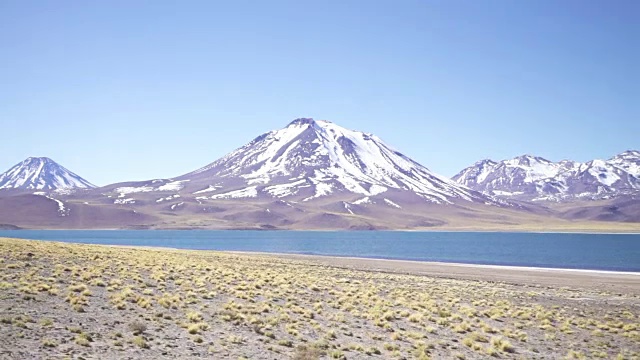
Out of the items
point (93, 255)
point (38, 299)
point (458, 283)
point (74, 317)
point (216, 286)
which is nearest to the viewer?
point (74, 317)

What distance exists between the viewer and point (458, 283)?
46.8 meters

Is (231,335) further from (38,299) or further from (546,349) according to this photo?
(546,349)

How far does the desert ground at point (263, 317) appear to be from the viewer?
18781 mm

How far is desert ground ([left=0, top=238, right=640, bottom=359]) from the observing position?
1878 centimetres

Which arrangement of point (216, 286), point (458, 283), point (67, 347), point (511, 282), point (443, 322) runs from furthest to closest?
1. point (511, 282)
2. point (458, 283)
3. point (216, 286)
4. point (443, 322)
5. point (67, 347)

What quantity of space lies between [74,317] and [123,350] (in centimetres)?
432

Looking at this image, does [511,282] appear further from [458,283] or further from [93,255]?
[93,255]

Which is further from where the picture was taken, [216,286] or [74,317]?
[216,286]

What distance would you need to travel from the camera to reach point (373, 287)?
1529 inches

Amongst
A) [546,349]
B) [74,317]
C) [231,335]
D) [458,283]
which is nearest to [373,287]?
[458,283]

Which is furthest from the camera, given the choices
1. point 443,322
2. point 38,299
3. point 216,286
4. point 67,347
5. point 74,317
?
point 216,286

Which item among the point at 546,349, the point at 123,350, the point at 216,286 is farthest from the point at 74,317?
the point at 546,349

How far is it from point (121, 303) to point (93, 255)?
56.4 ft

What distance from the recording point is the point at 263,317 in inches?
973
